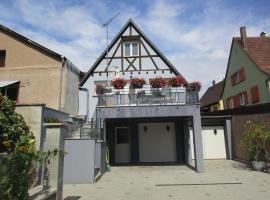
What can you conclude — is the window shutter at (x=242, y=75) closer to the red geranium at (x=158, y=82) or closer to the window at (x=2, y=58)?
the red geranium at (x=158, y=82)

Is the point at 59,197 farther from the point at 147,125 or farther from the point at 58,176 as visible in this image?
the point at 147,125

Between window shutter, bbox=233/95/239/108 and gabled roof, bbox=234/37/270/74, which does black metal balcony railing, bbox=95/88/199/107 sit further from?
window shutter, bbox=233/95/239/108

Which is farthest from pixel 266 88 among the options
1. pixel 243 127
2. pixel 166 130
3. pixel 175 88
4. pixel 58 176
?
pixel 58 176

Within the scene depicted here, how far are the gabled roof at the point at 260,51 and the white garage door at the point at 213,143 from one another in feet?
24.0

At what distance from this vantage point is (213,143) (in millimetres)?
20625

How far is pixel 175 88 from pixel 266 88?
11895 millimetres

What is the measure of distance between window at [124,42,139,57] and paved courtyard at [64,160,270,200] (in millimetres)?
10856

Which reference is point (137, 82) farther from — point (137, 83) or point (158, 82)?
point (158, 82)

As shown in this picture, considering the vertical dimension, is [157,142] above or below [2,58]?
below

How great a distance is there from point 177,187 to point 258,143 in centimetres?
694

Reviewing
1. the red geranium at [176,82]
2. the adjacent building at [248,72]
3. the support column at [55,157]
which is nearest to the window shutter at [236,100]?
the adjacent building at [248,72]

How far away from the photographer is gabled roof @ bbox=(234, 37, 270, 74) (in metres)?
23.9

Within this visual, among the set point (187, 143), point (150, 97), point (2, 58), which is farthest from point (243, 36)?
point (2, 58)

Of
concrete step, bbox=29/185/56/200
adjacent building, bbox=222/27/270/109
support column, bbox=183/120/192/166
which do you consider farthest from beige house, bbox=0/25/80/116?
adjacent building, bbox=222/27/270/109
